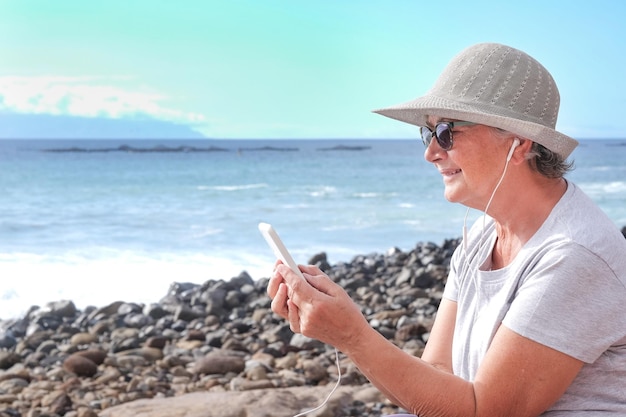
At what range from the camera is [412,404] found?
212 centimetres

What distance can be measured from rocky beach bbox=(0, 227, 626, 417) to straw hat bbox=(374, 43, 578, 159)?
2229mm

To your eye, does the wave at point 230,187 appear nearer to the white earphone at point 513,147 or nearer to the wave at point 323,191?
the wave at point 323,191

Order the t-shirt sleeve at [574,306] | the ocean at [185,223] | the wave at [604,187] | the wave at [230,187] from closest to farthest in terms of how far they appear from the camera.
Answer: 1. the t-shirt sleeve at [574,306]
2. the ocean at [185,223]
3. the wave at [604,187]
4. the wave at [230,187]

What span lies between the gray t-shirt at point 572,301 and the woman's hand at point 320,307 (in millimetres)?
366

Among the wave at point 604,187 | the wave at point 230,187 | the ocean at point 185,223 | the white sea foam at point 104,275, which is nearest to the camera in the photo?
the white sea foam at point 104,275

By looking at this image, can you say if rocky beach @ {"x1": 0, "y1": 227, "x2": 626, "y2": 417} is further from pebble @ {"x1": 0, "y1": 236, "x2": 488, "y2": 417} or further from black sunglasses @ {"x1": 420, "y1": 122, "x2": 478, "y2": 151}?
black sunglasses @ {"x1": 420, "y1": 122, "x2": 478, "y2": 151}

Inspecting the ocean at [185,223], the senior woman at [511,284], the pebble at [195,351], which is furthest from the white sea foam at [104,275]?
the senior woman at [511,284]

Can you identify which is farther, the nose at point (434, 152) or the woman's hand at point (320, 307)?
the nose at point (434, 152)

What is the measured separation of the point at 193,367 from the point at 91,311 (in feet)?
10.7

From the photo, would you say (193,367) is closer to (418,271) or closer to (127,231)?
(418,271)

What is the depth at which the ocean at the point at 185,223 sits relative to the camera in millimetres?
11070

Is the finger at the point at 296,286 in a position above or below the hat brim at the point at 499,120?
below

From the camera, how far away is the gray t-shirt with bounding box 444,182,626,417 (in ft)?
6.57

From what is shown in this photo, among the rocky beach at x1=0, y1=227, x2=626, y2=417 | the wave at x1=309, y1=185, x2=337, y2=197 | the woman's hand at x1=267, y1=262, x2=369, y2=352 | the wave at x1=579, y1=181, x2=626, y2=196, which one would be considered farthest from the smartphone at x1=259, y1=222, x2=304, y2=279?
the wave at x1=579, y1=181, x2=626, y2=196
